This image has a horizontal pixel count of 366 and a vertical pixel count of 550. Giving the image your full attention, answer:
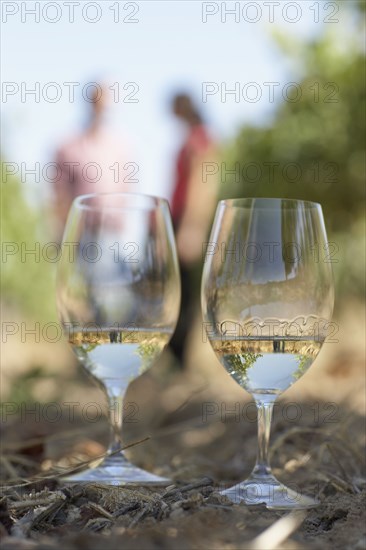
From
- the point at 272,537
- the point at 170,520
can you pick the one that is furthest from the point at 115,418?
the point at 272,537

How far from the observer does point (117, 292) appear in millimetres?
1790

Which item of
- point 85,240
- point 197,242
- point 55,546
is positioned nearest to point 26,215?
point 197,242

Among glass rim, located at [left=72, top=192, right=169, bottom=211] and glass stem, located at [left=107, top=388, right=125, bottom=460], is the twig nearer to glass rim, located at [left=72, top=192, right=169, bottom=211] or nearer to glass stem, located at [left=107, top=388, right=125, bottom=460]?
glass stem, located at [left=107, top=388, right=125, bottom=460]

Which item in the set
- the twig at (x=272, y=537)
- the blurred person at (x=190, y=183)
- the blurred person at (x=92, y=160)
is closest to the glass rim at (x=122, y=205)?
the twig at (x=272, y=537)

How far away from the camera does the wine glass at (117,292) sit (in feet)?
5.73

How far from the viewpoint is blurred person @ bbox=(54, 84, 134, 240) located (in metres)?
5.25

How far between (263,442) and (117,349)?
1.15 feet

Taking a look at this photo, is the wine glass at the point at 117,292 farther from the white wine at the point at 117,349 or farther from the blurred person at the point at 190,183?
the blurred person at the point at 190,183

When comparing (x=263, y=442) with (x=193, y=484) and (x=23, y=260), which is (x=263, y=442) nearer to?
(x=193, y=484)

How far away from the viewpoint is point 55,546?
99cm

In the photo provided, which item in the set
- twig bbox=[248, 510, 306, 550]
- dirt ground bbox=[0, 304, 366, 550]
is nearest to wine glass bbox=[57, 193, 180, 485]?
dirt ground bbox=[0, 304, 366, 550]

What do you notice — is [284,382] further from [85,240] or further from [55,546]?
[55,546]

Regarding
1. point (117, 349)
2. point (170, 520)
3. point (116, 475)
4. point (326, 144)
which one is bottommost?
point (116, 475)

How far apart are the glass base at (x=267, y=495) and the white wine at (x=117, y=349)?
350 mm
